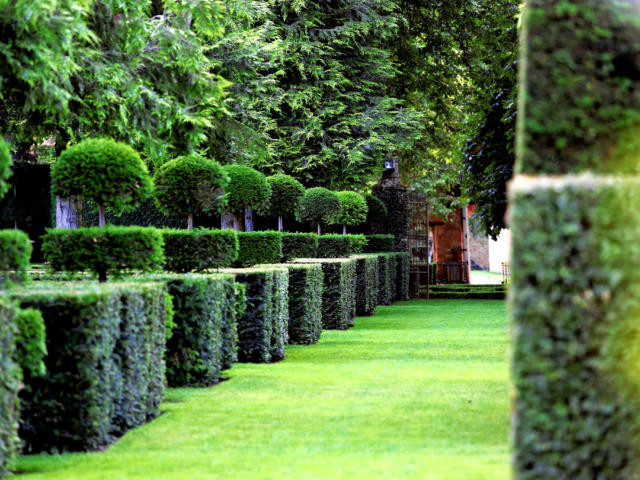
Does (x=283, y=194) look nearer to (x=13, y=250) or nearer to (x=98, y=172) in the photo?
(x=98, y=172)

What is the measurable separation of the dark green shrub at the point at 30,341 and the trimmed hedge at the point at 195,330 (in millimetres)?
3423

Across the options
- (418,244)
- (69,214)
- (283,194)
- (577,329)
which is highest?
(283,194)

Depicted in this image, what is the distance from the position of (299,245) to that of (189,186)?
28.0 ft

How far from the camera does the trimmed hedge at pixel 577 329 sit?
4.57m

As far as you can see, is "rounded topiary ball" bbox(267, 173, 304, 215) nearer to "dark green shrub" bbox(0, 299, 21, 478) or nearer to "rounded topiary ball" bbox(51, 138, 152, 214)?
"rounded topiary ball" bbox(51, 138, 152, 214)

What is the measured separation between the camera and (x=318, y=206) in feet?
78.6

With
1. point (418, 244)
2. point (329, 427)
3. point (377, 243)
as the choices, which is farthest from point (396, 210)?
point (329, 427)

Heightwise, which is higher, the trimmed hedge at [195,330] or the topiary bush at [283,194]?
the topiary bush at [283,194]

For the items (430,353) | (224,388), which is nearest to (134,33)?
(430,353)

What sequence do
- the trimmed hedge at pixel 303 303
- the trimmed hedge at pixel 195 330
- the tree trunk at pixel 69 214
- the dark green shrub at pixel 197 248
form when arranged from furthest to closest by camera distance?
the tree trunk at pixel 69 214 < the trimmed hedge at pixel 303 303 < the dark green shrub at pixel 197 248 < the trimmed hedge at pixel 195 330

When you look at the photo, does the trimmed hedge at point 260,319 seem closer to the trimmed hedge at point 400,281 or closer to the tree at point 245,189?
the tree at point 245,189

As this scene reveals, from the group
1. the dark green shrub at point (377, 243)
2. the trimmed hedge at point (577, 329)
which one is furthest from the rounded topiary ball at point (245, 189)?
the dark green shrub at point (377, 243)

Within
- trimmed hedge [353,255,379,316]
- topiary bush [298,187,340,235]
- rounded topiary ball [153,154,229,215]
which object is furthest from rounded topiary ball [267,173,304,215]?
rounded topiary ball [153,154,229,215]

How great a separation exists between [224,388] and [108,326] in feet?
10.9
